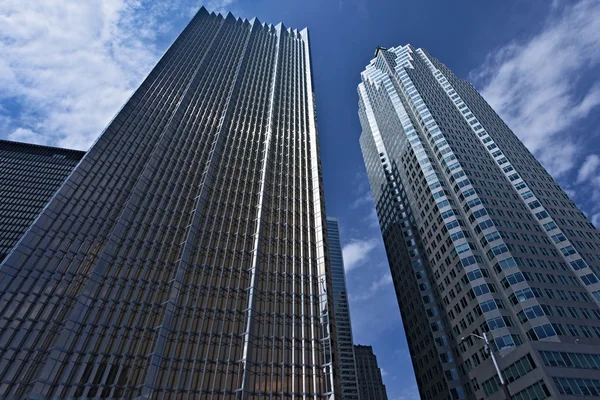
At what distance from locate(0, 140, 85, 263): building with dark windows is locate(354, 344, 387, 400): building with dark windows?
475 ft

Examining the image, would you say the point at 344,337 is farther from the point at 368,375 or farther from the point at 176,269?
the point at 176,269

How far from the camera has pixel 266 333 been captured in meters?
58.7

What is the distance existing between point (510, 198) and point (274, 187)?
50.4 m

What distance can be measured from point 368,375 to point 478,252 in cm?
13110

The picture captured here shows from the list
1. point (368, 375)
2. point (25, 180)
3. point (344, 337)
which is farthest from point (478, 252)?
point (25, 180)

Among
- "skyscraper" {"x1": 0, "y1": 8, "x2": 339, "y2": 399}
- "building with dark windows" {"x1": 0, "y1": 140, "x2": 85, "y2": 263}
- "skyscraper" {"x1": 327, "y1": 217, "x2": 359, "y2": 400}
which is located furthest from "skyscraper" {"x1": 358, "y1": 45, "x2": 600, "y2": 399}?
"building with dark windows" {"x1": 0, "y1": 140, "x2": 85, "y2": 263}

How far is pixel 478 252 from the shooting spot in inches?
2982

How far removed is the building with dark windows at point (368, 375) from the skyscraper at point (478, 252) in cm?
9099

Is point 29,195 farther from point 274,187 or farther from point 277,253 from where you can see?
point 277,253

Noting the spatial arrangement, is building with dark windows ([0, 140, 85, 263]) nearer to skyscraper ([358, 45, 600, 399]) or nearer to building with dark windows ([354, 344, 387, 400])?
skyscraper ([358, 45, 600, 399])

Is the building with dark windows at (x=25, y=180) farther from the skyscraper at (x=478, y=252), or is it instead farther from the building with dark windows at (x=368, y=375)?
the building with dark windows at (x=368, y=375)

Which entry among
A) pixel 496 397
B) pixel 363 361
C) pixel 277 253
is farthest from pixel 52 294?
pixel 363 361

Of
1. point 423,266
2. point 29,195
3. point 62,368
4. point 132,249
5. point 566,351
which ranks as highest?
point 29,195

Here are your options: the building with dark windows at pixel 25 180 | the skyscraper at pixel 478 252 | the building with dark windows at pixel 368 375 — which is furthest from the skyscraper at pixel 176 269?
the building with dark windows at pixel 368 375
